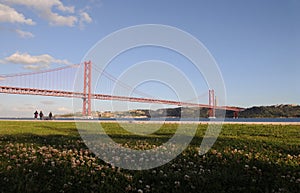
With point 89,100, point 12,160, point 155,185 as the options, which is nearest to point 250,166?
point 155,185

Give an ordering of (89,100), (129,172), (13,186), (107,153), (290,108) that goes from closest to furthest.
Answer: (13,186)
(129,172)
(107,153)
(89,100)
(290,108)

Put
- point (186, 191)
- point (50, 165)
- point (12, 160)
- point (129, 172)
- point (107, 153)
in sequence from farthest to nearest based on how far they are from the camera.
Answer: point (107, 153), point (12, 160), point (50, 165), point (129, 172), point (186, 191)

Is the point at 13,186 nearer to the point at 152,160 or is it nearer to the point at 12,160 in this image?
the point at 12,160

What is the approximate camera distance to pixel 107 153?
9.24 m

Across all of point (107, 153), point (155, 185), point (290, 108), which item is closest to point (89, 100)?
point (107, 153)

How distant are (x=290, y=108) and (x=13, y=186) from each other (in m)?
133

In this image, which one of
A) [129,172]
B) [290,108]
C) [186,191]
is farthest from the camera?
[290,108]

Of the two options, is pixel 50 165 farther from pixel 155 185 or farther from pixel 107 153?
pixel 155 185

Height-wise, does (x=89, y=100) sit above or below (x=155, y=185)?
above

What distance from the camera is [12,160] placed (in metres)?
8.47

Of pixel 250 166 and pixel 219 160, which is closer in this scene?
pixel 250 166

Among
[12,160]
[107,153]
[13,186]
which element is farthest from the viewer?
[107,153]

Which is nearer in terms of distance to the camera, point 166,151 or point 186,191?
point 186,191

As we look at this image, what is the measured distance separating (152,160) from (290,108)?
130028 mm
